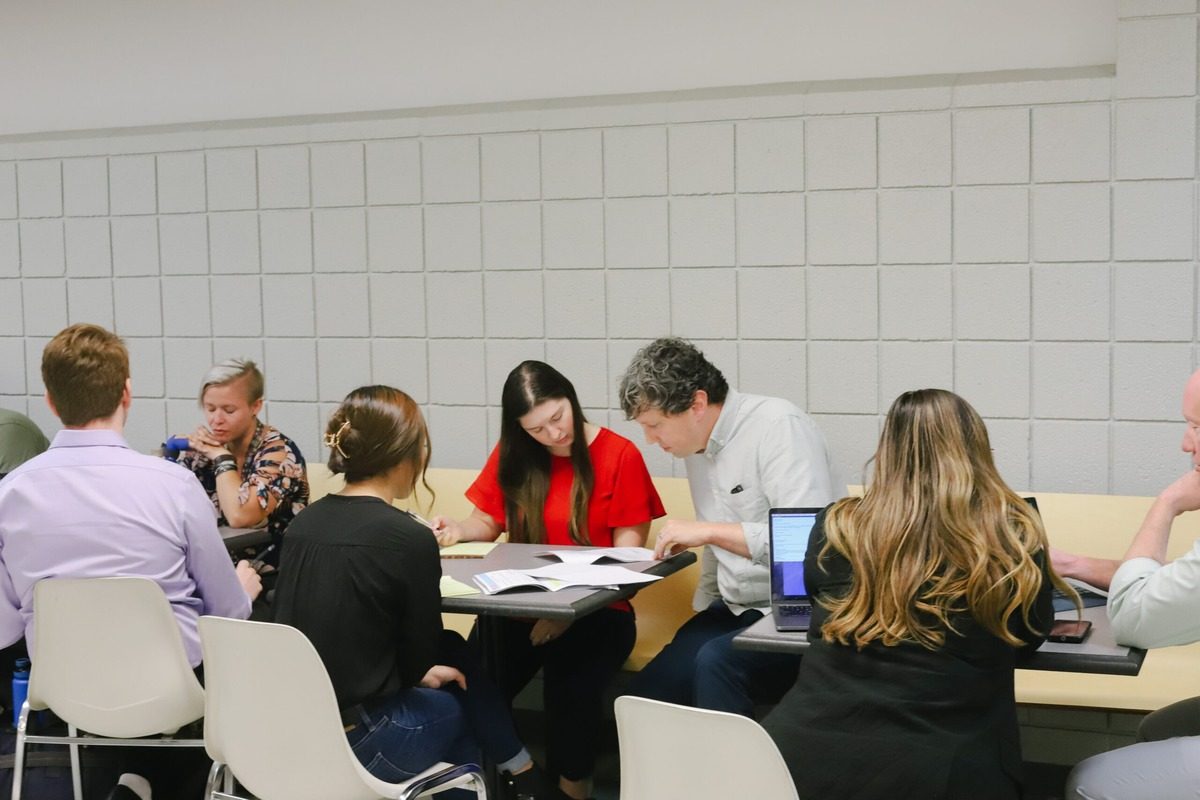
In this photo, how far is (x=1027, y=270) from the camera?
3.99 m

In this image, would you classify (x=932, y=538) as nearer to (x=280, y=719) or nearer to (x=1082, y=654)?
(x=1082, y=654)

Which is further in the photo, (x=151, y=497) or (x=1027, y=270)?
(x=1027, y=270)

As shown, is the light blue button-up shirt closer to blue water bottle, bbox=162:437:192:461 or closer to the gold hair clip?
the gold hair clip

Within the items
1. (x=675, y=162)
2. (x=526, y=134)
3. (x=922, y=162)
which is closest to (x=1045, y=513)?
(x=922, y=162)

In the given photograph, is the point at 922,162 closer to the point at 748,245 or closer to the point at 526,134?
the point at 748,245

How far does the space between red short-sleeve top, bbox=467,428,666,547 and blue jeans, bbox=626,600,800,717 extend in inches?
17.5

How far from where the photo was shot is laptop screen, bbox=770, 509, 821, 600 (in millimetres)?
Answer: 2930

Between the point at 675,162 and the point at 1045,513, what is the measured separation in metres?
1.62

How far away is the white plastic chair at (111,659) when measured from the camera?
2.78m

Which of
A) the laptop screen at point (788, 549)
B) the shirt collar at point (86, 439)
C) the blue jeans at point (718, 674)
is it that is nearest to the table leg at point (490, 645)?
the blue jeans at point (718, 674)

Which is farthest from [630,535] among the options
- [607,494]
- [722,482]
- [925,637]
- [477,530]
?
[925,637]

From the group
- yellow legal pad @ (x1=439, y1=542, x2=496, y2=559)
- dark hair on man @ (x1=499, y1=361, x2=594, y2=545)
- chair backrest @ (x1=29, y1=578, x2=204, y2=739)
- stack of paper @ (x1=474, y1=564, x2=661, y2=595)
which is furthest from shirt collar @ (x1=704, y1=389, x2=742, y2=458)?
chair backrest @ (x1=29, y1=578, x2=204, y2=739)

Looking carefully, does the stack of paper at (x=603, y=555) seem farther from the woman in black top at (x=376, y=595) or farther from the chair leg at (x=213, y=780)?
the chair leg at (x=213, y=780)

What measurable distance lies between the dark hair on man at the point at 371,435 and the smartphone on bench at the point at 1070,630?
1365 millimetres
